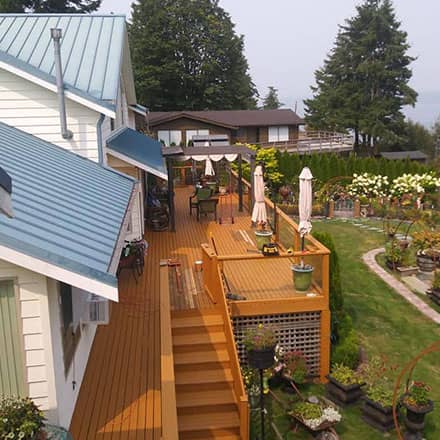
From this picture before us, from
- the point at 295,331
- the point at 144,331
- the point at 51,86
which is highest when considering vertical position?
the point at 51,86

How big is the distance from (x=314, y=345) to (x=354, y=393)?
4.47 ft

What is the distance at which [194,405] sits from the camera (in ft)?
27.0

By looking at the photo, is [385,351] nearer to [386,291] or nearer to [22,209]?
[386,291]

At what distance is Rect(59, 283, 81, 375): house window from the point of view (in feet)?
19.9

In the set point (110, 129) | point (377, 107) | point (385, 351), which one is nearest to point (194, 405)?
point (385, 351)

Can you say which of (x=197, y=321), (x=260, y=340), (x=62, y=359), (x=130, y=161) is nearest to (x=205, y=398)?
(x=260, y=340)

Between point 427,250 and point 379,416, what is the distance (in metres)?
9.74

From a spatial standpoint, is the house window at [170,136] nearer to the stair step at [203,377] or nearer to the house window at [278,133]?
the house window at [278,133]

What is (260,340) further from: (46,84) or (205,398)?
(46,84)

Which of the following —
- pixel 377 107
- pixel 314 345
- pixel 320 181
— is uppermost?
pixel 377 107

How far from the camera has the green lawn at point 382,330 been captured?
29.4 ft

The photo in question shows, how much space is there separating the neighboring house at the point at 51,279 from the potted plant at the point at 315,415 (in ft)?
12.5

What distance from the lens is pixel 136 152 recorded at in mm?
13445

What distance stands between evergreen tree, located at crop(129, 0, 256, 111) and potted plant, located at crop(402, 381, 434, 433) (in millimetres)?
48660
